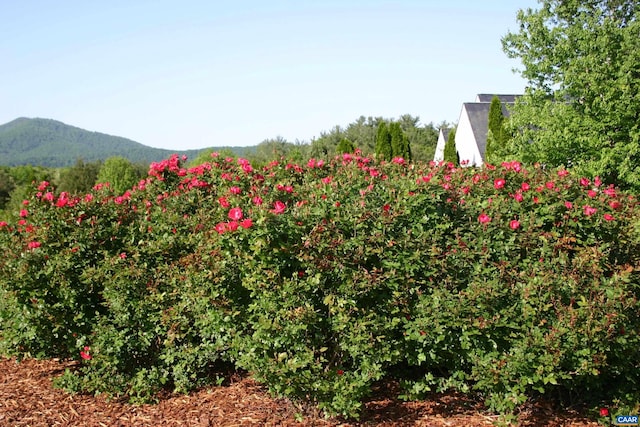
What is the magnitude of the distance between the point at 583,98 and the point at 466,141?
15925mm

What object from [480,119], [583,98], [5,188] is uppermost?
[480,119]

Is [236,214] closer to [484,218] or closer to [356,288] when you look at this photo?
[356,288]

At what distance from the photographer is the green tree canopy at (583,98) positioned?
1094 cm

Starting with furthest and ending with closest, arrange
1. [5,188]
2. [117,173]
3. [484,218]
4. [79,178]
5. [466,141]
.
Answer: [5,188] → [466,141] → [79,178] → [117,173] → [484,218]

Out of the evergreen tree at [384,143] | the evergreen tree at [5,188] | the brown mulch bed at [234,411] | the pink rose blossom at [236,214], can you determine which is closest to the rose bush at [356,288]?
the pink rose blossom at [236,214]

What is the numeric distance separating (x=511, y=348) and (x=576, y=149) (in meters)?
9.69

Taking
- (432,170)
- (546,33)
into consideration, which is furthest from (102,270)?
(546,33)

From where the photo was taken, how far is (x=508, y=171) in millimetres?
3953

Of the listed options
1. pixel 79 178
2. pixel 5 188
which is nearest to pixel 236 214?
pixel 79 178

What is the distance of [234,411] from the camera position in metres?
3.71

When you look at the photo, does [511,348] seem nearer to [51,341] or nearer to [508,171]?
[508,171]

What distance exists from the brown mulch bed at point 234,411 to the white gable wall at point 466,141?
2245cm

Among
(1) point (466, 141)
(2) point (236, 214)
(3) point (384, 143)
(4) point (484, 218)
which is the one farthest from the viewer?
(1) point (466, 141)

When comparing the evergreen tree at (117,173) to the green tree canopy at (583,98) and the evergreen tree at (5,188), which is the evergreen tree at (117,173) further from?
the green tree canopy at (583,98)
